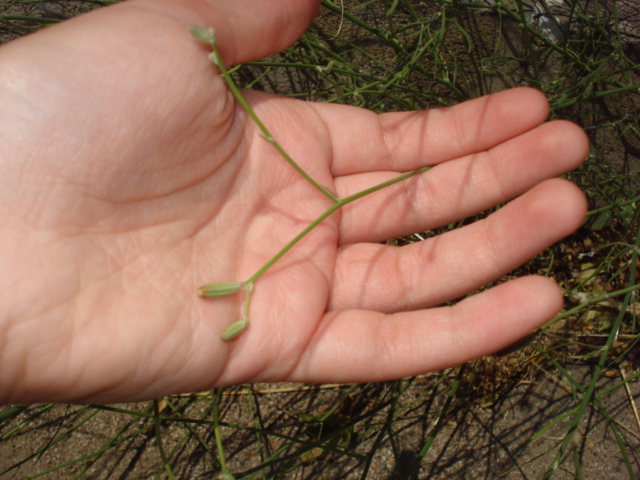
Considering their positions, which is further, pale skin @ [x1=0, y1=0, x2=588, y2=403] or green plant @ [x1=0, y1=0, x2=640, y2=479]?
green plant @ [x1=0, y1=0, x2=640, y2=479]

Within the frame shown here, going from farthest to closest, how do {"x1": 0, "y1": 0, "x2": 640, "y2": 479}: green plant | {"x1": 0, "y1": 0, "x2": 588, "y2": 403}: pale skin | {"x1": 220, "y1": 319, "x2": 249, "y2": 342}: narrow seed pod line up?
{"x1": 0, "y1": 0, "x2": 640, "y2": 479}: green plant < {"x1": 220, "y1": 319, "x2": 249, "y2": 342}: narrow seed pod < {"x1": 0, "y1": 0, "x2": 588, "y2": 403}: pale skin

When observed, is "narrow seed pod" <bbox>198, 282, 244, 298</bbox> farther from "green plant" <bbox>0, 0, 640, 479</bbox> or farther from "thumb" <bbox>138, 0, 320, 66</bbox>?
"green plant" <bbox>0, 0, 640, 479</bbox>

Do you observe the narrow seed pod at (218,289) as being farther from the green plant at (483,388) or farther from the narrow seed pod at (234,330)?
the green plant at (483,388)

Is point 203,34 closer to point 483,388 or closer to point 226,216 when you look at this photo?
point 226,216

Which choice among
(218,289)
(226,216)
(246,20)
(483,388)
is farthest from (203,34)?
(483,388)

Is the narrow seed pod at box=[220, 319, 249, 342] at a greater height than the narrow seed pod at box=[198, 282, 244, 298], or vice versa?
the narrow seed pod at box=[198, 282, 244, 298]

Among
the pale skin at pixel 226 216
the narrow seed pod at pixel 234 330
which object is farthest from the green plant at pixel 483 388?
the narrow seed pod at pixel 234 330

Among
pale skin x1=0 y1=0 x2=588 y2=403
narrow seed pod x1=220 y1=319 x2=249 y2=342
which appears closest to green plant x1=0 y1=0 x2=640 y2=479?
pale skin x1=0 y1=0 x2=588 y2=403
